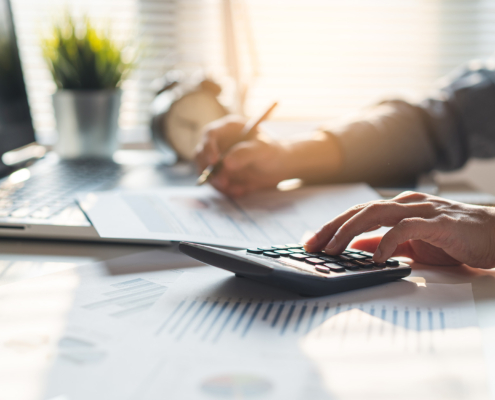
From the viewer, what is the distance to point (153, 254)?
1.71ft

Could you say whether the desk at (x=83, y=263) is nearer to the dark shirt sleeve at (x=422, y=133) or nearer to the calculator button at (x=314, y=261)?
the calculator button at (x=314, y=261)

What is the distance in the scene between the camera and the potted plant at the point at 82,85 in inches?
42.8

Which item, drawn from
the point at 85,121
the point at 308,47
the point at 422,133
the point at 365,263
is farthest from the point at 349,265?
the point at 308,47

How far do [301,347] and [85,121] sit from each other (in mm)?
931

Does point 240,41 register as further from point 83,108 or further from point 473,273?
point 473,273

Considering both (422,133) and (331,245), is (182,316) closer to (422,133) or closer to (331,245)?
(331,245)

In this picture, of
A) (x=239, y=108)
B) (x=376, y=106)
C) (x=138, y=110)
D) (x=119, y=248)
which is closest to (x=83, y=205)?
(x=119, y=248)

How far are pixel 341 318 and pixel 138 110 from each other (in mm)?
1392

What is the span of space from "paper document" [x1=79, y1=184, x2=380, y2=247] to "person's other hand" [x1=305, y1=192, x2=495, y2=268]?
102 millimetres

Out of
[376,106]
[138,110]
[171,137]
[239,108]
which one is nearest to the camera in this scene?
[376,106]

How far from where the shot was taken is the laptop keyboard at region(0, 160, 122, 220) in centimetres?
61

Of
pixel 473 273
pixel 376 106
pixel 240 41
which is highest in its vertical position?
pixel 240 41

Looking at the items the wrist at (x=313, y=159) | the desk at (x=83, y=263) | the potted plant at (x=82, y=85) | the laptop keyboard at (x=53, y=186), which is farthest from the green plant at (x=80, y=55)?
the desk at (x=83, y=263)

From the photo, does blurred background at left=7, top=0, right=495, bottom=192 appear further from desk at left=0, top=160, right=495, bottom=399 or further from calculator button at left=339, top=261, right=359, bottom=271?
calculator button at left=339, top=261, right=359, bottom=271
